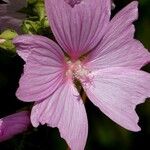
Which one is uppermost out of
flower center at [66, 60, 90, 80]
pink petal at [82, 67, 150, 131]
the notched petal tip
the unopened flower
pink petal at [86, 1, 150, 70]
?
the notched petal tip

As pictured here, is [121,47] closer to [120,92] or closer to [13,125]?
[120,92]

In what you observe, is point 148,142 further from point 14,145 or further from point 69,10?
point 69,10

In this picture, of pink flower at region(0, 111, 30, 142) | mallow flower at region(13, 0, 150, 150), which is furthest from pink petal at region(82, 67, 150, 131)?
pink flower at region(0, 111, 30, 142)

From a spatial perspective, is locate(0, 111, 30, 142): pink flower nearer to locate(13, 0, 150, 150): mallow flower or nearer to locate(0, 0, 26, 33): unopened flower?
locate(13, 0, 150, 150): mallow flower

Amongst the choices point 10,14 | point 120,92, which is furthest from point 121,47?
point 10,14

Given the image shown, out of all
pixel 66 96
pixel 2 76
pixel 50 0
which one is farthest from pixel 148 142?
pixel 50 0

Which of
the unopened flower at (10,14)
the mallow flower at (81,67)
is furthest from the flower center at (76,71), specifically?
the unopened flower at (10,14)
